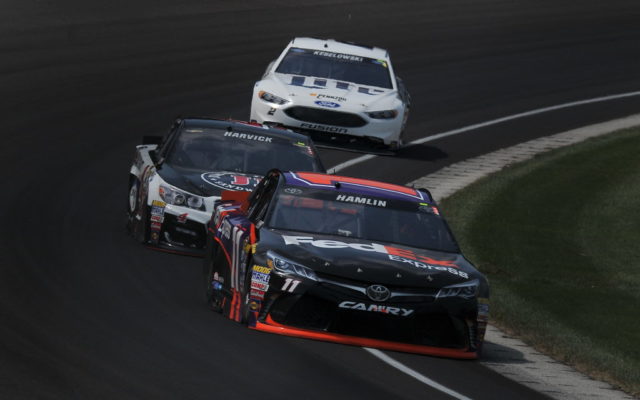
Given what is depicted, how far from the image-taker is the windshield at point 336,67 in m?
22.6

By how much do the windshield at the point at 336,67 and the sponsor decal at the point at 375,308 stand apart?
41.3ft

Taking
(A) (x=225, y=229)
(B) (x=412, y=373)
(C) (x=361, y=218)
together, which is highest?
(C) (x=361, y=218)

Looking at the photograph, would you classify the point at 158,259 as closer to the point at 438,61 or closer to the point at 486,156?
the point at 486,156

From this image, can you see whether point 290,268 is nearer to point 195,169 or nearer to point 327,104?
point 195,169

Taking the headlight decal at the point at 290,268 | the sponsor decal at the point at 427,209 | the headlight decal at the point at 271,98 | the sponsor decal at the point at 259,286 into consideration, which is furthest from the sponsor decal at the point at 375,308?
the headlight decal at the point at 271,98

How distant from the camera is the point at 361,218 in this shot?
37.6 ft

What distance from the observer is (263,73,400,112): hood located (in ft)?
70.4

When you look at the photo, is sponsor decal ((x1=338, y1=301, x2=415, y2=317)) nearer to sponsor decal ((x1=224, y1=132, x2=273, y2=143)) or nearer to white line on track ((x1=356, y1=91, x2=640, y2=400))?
white line on track ((x1=356, y1=91, x2=640, y2=400))

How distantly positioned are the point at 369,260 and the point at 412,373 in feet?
3.41

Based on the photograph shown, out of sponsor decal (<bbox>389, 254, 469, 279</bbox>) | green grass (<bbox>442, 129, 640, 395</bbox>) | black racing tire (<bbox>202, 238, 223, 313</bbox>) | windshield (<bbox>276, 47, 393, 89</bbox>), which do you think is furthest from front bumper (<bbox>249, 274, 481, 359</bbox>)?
windshield (<bbox>276, 47, 393, 89</bbox>)

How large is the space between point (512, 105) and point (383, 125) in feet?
23.7

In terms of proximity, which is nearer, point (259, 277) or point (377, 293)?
point (377, 293)

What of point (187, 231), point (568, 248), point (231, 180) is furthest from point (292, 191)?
point (568, 248)

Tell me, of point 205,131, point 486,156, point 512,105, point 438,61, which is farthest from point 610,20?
point 205,131
